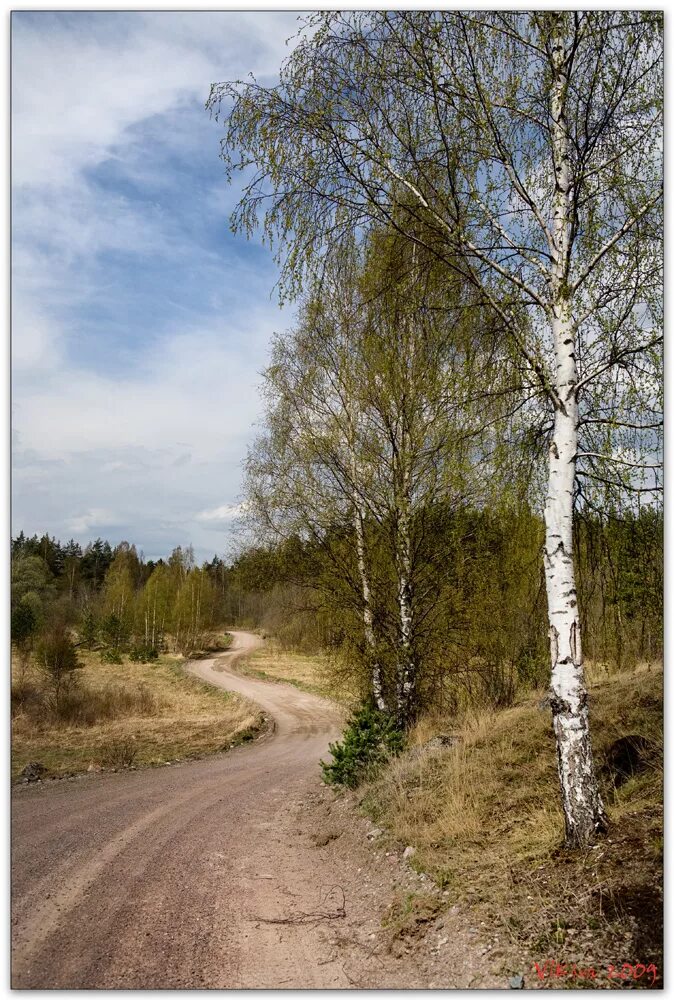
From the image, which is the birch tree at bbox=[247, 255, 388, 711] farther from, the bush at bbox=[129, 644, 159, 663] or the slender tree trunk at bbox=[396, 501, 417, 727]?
the bush at bbox=[129, 644, 159, 663]

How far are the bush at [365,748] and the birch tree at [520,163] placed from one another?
4382 millimetres

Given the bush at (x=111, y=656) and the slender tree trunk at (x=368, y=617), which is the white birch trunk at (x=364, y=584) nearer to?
the slender tree trunk at (x=368, y=617)

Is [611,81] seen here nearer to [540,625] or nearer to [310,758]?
[540,625]

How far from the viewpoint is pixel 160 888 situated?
14.9 ft

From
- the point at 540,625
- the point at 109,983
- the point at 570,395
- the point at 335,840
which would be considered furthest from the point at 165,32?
the point at 540,625

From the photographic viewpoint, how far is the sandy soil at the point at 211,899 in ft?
10.9

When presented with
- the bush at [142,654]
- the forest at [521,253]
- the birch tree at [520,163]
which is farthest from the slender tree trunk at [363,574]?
the bush at [142,654]

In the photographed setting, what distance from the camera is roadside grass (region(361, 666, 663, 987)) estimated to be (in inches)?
114

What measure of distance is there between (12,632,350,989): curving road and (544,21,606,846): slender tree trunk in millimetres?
1709

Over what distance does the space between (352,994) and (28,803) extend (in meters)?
6.10

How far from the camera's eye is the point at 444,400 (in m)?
4.71

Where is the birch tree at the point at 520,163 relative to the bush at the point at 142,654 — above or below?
above

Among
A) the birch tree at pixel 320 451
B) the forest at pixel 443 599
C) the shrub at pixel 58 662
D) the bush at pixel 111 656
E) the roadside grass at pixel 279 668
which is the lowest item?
the roadside grass at pixel 279 668
